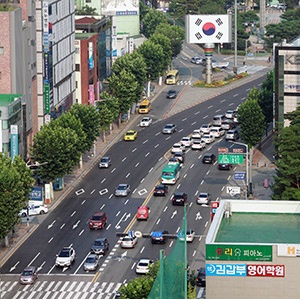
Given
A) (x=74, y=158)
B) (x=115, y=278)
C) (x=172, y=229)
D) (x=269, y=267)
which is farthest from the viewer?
(x=74, y=158)

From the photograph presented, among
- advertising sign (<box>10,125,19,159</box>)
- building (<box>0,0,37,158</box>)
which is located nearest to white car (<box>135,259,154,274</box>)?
advertising sign (<box>10,125,19,159</box>)

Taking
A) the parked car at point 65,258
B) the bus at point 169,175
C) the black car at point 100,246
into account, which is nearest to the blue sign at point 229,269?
the parked car at point 65,258

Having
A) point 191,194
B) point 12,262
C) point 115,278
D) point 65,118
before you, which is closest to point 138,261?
point 115,278

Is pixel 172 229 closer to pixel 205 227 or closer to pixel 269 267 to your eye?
pixel 205 227

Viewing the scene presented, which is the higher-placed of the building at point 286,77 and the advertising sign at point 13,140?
the building at point 286,77

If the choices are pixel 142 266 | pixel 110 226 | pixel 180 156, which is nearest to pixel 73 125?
pixel 180 156

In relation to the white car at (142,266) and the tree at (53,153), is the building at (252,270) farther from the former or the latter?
the tree at (53,153)

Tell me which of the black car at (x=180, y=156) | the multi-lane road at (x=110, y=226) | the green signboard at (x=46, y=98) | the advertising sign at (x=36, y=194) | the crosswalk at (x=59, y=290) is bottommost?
the crosswalk at (x=59, y=290)
